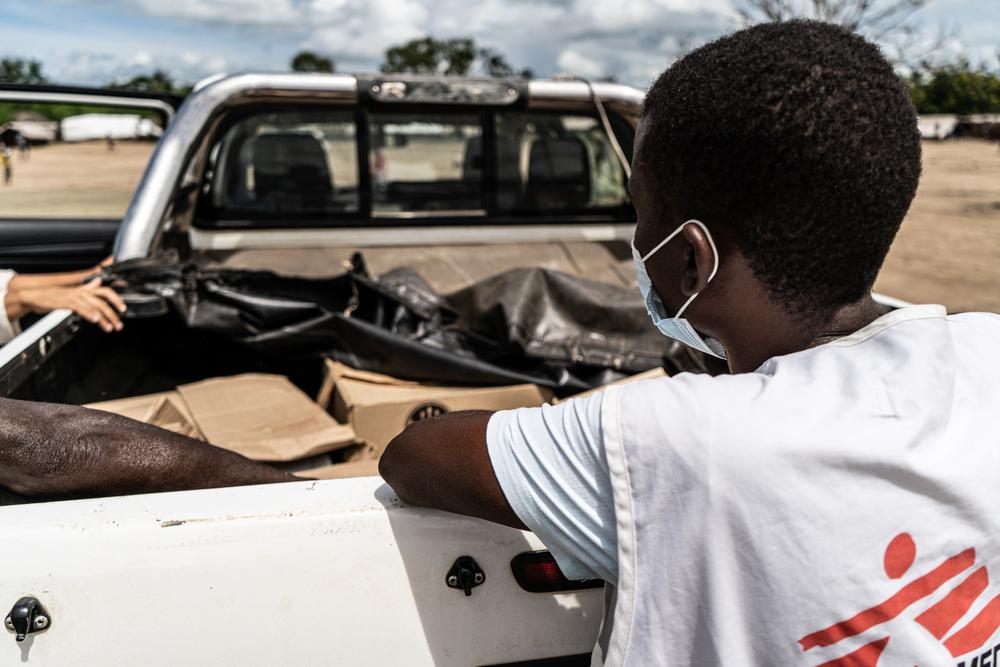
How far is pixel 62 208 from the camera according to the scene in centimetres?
2100

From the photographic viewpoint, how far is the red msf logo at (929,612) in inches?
37.6

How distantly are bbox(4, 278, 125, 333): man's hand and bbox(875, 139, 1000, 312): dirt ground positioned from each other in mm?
4143

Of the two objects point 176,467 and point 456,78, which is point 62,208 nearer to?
point 456,78

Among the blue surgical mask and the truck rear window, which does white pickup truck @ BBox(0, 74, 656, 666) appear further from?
the blue surgical mask

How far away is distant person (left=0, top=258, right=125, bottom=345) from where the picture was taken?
2350 millimetres

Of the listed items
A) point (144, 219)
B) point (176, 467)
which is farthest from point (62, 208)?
point (176, 467)

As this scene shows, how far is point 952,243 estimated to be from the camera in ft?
48.9

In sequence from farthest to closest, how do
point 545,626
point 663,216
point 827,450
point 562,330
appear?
point 562,330 < point 545,626 < point 663,216 < point 827,450

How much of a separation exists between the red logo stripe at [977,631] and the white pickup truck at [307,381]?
52 centimetres

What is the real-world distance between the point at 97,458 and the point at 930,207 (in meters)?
21.3

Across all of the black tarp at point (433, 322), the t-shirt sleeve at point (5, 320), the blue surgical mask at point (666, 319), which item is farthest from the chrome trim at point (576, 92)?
the blue surgical mask at point (666, 319)

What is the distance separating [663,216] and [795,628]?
0.57 m

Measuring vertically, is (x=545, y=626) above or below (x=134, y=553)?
below

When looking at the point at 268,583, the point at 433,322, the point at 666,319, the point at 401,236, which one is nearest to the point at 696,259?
the point at 666,319
